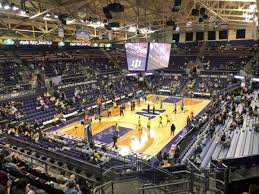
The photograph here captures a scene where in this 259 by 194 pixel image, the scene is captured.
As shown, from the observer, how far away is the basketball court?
64.1 feet

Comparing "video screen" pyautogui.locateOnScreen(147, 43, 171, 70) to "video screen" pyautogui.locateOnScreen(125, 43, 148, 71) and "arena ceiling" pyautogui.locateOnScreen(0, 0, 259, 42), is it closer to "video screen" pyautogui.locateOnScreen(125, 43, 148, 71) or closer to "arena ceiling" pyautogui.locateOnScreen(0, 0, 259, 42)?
"video screen" pyautogui.locateOnScreen(125, 43, 148, 71)

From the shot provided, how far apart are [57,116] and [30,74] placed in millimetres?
7460

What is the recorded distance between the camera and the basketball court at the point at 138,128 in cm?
1953

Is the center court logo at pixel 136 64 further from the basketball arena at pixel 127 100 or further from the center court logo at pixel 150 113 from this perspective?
the center court logo at pixel 150 113

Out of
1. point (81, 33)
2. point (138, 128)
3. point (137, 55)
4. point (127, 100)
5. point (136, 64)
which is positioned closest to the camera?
point (81, 33)

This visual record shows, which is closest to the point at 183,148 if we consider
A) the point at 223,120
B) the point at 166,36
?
the point at 223,120

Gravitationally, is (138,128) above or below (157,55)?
below

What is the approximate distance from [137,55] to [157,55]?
244cm

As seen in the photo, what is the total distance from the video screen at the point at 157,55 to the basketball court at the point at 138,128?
16.8 ft

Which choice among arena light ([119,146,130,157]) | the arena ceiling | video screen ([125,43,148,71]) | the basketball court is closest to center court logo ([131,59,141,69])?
video screen ([125,43,148,71])

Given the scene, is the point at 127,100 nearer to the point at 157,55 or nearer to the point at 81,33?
the point at 157,55

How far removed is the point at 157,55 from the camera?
27.2 m

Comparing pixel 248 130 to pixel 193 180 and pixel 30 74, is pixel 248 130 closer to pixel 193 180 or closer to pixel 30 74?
pixel 193 180

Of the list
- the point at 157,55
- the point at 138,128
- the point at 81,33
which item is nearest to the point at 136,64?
the point at 157,55
